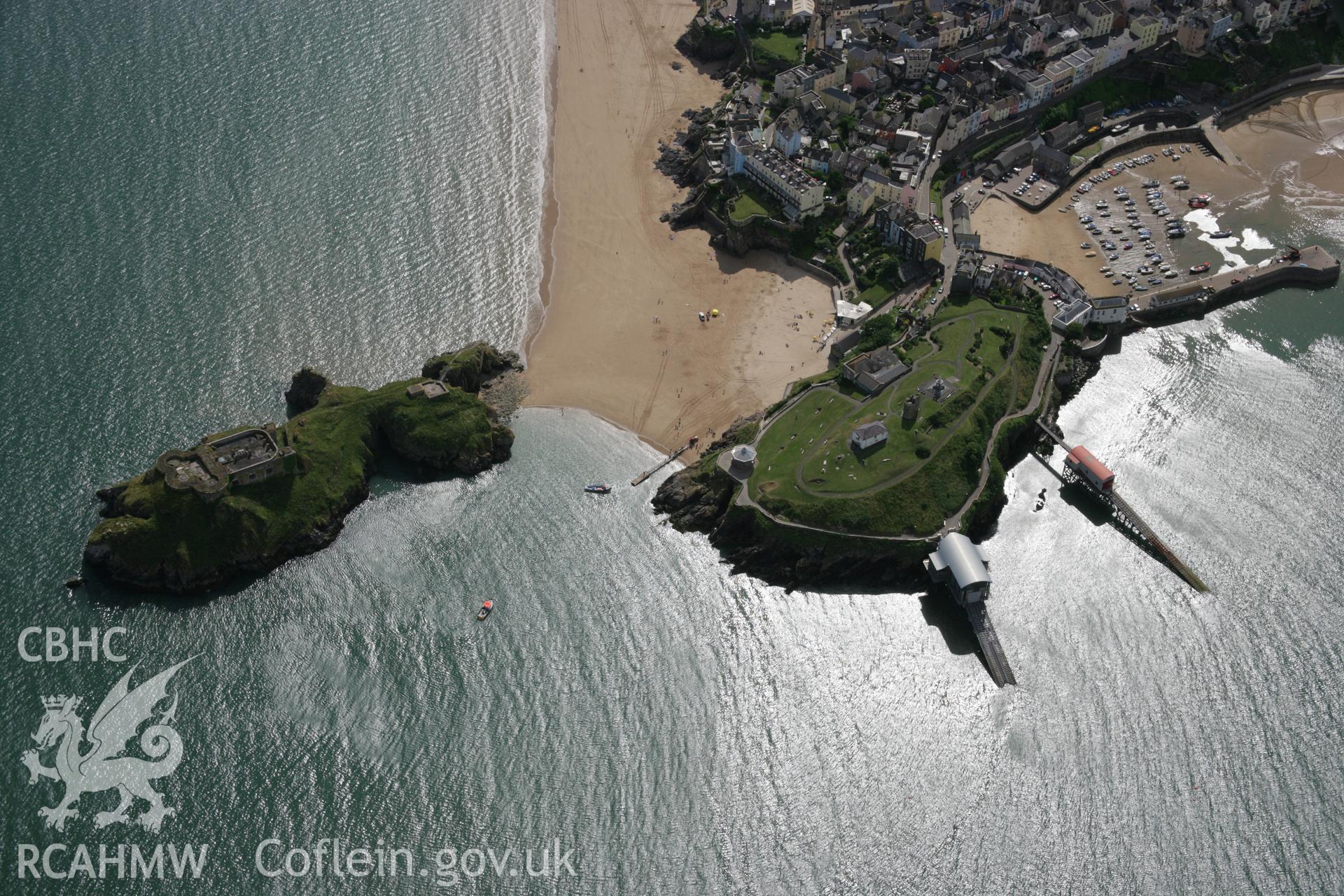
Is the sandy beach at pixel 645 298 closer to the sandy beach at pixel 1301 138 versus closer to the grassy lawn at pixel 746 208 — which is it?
the grassy lawn at pixel 746 208

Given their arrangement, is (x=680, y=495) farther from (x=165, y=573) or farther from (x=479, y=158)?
(x=479, y=158)

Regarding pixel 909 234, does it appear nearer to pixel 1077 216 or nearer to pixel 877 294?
pixel 877 294

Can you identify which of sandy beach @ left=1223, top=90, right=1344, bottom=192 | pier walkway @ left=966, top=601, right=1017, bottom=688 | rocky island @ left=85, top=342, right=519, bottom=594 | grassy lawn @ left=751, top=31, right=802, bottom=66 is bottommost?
rocky island @ left=85, top=342, right=519, bottom=594

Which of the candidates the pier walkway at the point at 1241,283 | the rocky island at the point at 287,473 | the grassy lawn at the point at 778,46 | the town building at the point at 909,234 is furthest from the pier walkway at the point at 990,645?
the grassy lawn at the point at 778,46

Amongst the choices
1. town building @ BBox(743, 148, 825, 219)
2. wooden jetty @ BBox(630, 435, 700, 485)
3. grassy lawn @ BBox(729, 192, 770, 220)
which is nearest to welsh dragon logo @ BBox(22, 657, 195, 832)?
wooden jetty @ BBox(630, 435, 700, 485)

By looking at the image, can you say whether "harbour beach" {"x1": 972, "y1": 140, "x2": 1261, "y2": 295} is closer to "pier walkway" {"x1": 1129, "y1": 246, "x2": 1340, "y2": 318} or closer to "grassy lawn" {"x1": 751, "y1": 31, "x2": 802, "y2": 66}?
"pier walkway" {"x1": 1129, "y1": 246, "x2": 1340, "y2": 318}

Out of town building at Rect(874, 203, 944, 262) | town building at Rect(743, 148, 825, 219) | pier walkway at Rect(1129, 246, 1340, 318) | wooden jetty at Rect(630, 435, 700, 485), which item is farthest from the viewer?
town building at Rect(743, 148, 825, 219)
